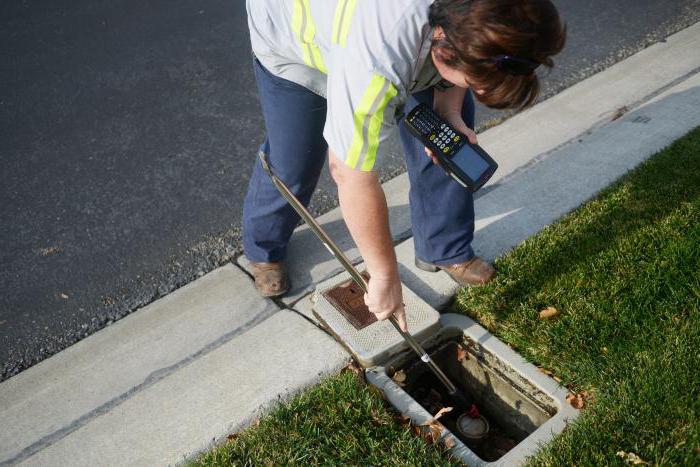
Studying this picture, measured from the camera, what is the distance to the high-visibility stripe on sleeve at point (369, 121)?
1.68 meters

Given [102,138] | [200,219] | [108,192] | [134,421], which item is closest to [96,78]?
[102,138]

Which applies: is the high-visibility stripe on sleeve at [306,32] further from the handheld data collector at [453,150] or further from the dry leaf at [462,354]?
the dry leaf at [462,354]

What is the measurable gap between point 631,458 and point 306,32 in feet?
5.46

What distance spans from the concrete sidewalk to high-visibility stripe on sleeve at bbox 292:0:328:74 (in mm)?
1171

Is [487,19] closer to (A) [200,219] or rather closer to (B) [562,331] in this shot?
(B) [562,331]

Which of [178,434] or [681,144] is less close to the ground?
[681,144]

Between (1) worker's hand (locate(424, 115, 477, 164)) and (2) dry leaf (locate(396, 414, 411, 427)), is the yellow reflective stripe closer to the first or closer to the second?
(1) worker's hand (locate(424, 115, 477, 164))

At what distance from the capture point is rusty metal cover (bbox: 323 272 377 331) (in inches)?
108

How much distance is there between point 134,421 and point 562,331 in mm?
1663

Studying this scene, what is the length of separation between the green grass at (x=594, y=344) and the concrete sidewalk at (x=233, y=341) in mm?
157

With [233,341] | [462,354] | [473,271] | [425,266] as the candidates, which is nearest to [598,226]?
[473,271]

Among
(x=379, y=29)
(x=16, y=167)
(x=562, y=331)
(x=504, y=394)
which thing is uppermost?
(x=379, y=29)

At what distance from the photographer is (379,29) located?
1682mm

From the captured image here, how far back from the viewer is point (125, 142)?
14.3 feet
